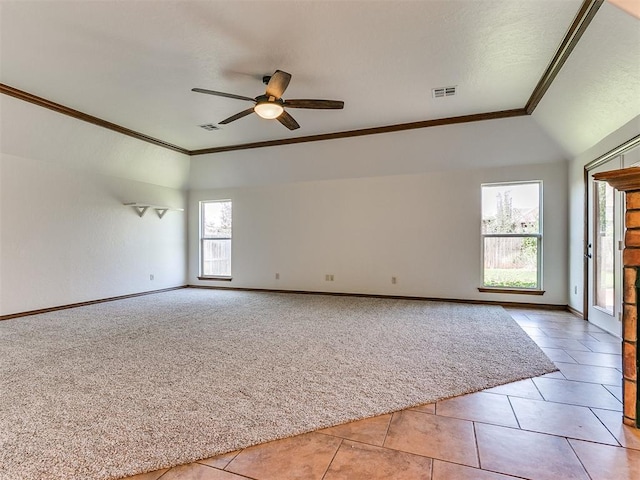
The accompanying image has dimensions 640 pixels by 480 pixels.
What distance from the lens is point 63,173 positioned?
191 inches

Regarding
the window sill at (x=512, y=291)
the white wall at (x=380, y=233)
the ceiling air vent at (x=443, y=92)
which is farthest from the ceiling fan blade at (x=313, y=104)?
the window sill at (x=512, y=291)

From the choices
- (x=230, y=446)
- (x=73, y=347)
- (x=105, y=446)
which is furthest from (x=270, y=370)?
(x=73, y=347)

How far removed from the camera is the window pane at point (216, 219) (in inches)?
276

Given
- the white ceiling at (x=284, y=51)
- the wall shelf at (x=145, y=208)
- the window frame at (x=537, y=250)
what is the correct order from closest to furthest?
the white ceiling at (x=284, y=51) → the window frame at (x=537, y=250) → the wall shelf at (x=145, y=208)

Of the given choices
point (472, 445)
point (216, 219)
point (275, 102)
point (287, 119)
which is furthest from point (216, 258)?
point (472, 445)

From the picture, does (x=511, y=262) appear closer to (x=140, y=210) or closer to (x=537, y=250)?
(x=537, y=250)

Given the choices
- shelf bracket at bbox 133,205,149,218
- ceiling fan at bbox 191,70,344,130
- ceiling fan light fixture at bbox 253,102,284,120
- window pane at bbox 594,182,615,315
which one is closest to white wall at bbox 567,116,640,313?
window pane at bbox 594,182,615,315

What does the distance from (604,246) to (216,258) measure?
650cm

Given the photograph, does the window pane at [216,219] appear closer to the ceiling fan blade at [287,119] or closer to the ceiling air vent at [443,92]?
the ceiling fan blade at [287,119]

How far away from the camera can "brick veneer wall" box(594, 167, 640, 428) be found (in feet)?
5.74

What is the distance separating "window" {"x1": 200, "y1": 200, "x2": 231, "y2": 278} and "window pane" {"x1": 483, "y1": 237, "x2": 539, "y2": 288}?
500 cm

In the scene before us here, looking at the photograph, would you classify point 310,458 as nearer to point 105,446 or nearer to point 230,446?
point 230,446

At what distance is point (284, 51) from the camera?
298 cm

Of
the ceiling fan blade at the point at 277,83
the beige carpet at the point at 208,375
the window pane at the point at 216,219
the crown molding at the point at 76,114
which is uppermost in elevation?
the crown molding at the point at 76,114
